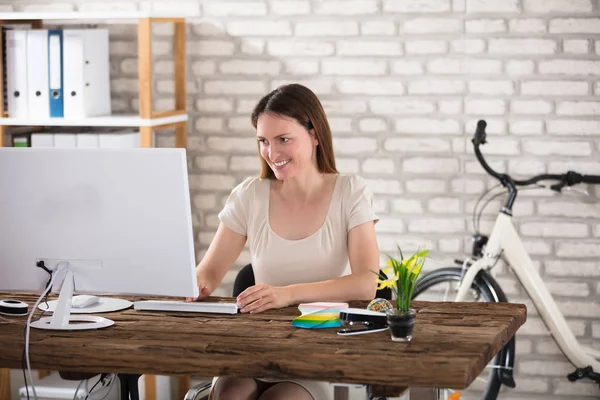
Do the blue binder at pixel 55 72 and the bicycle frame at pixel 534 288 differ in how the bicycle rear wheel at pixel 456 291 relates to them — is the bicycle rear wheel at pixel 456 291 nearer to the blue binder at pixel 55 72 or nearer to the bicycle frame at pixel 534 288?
the bicycle frame at pixel 534 288

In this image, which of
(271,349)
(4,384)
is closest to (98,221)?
(271,349)

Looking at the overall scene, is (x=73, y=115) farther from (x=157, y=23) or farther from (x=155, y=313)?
(x=155, y=313)

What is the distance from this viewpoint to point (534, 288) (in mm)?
3609

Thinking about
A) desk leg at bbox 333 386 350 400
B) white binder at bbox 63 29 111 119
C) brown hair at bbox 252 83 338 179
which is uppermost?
white binder at bbox 63 29 111 119

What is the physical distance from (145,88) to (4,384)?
138 cm

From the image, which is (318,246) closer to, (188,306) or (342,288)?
(342,288)

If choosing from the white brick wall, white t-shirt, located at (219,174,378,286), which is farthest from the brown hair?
the white brick wall

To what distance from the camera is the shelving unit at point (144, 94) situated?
360 cm

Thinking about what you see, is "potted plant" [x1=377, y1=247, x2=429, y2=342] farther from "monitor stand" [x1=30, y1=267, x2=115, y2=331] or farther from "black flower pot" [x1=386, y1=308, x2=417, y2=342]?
"monitor stand" [x1=30, y1=267, x2=115, y2=331]

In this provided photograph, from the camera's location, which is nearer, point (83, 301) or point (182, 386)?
point (83, 301)

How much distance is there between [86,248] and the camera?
220cm

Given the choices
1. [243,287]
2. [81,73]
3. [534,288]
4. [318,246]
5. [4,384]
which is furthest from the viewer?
[4,384]

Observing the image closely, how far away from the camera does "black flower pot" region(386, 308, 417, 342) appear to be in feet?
6.68

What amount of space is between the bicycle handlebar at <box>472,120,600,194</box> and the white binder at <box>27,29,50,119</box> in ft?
5.46
